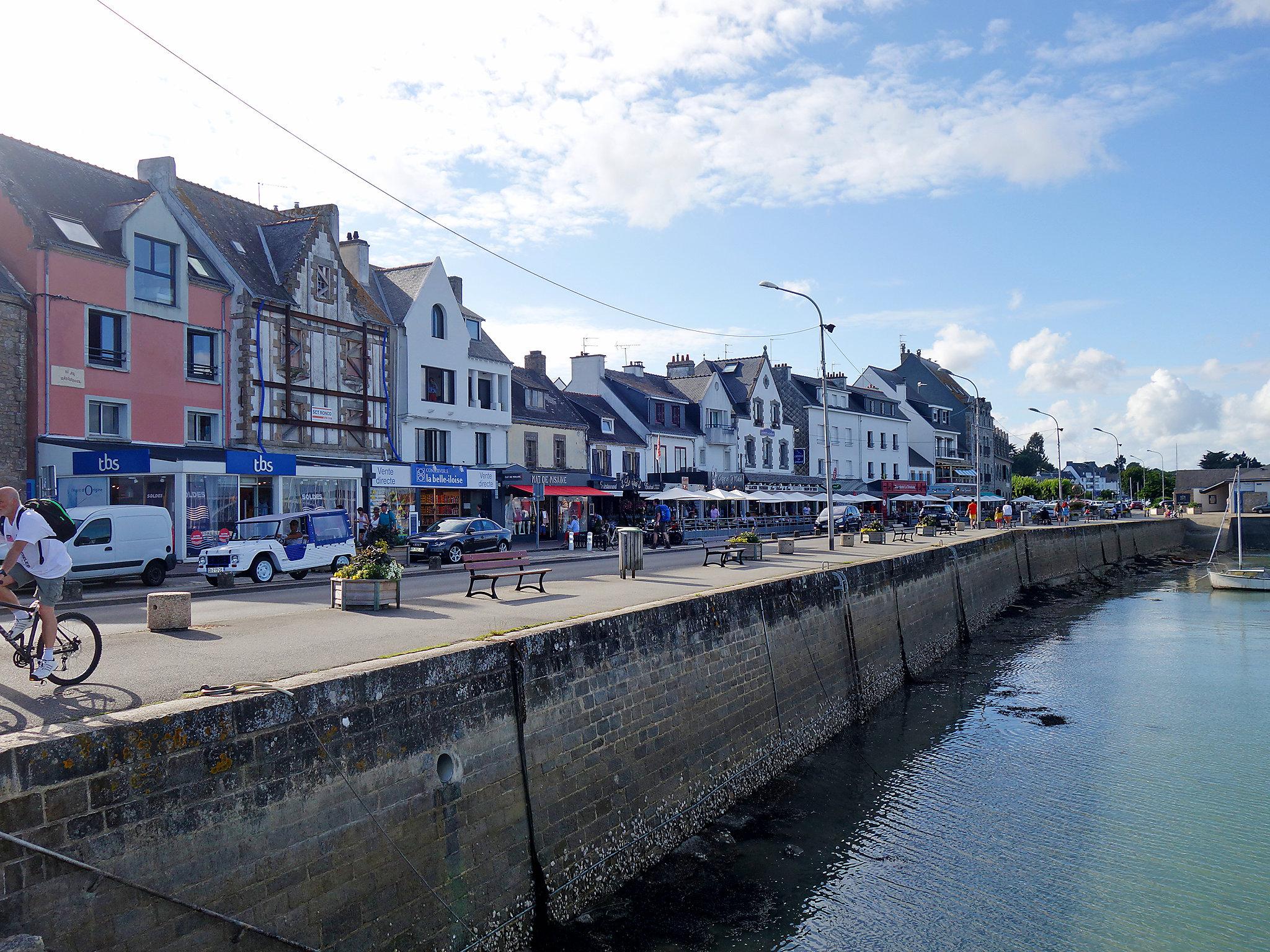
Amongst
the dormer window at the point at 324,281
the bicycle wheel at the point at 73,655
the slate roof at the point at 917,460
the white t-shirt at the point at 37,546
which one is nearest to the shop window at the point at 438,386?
the dormer window at the point at 324,281

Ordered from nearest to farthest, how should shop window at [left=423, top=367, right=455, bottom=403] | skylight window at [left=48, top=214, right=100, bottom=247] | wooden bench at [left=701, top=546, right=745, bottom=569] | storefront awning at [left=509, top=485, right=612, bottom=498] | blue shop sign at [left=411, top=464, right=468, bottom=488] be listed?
wooden bench at [left=701, top=546, right=745, bottom=569] < skylight window at [left=48, top=214, right=100, bottom=247] < blue shop sign at [left=411, top=464, right=468, bottom=488] < shop window at [left=423, top=367, right=455, bottom=403] < storefront awning at [left=509, top=485, right=612, bottom=498]

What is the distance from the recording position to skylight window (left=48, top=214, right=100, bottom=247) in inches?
1013

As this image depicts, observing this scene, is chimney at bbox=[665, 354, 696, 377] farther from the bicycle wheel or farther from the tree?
the tree

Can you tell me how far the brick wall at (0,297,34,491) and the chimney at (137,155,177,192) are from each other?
310 inches

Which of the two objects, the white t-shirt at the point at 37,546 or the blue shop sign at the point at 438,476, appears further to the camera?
the blue shop sign at the point at 438,476

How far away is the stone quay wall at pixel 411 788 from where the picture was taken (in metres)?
5.58

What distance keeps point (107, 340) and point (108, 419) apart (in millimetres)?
2299

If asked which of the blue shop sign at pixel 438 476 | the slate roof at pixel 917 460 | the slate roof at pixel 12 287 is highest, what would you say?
the slate roof at pixel 12 287

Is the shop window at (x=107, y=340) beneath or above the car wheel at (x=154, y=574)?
above

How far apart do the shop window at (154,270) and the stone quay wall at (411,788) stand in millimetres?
22170

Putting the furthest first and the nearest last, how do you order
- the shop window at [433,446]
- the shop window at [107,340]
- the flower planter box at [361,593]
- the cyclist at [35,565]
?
the shop window at [433,446] → the shop window at [107,340] → the flower planter box at [361,593] → the cyclist at [35,565]

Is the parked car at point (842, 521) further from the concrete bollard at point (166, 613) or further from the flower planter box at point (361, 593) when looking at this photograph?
the concrete bollard at point (166, 613)

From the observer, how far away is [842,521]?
179ft

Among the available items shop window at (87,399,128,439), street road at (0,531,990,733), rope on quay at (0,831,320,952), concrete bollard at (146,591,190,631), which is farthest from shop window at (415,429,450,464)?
rope on quay at (0,831,320,952)
